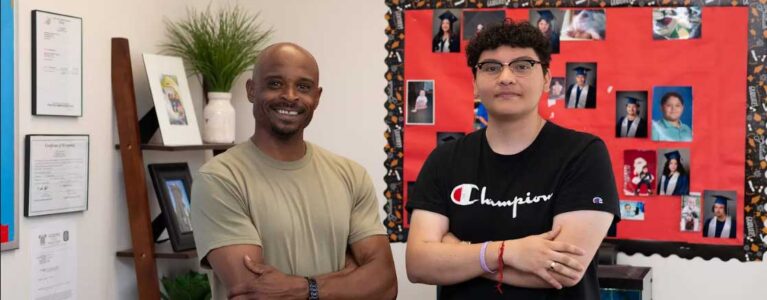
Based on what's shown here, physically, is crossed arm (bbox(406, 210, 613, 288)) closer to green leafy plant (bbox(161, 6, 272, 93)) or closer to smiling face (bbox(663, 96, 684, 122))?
smiling face (bbox(663, 96, 684, 122))

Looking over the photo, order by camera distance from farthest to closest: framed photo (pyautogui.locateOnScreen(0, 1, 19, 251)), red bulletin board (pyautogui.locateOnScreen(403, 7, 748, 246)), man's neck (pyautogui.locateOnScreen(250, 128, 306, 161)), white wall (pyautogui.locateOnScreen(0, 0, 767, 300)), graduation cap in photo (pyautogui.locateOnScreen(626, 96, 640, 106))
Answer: graduation cap in photo (pyautogui.locateOnScreen(626, 96, 640, 106)) < red bulletin board (pyautogui.locateOnScreen(403, 7, 748, 246)) < white wall (pyautogui.locateOnScreen(0, 0, 767, 300)) < framed photo (pyautogui.locateOnScreen(0, 1, 19, 251)) < man's neck (pyautogui.locateOnScreen(250, 128, 306, 161))

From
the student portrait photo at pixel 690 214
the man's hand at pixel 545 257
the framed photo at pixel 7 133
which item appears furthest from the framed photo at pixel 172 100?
the student portrait photo at pixel 690 214

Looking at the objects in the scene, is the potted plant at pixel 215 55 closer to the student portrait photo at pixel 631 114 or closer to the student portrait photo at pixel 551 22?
the student portrait photo at pixel 551 22

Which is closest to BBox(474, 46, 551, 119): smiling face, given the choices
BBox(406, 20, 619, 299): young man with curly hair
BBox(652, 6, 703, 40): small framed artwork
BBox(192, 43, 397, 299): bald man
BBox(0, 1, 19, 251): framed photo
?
BBox(406, 20, 619, 299): young man with curly hair

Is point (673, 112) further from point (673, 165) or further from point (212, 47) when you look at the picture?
point (212, 47)

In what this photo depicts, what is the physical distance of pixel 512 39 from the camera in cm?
209

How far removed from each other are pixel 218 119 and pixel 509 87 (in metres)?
1.70

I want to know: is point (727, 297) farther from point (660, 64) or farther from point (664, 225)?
point (660, 64)

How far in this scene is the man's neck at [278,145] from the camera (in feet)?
7.15

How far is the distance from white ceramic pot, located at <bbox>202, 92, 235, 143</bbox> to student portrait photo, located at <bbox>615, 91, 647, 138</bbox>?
1.54 metres

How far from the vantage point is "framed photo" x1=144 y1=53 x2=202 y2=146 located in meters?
3.17

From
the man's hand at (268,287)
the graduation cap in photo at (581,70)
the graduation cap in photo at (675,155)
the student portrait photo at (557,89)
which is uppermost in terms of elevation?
the graduation cap in photo at (581,70)

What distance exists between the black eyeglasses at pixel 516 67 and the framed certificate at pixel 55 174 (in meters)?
1.43

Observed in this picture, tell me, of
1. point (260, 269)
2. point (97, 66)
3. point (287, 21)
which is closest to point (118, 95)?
point (97, 66)
